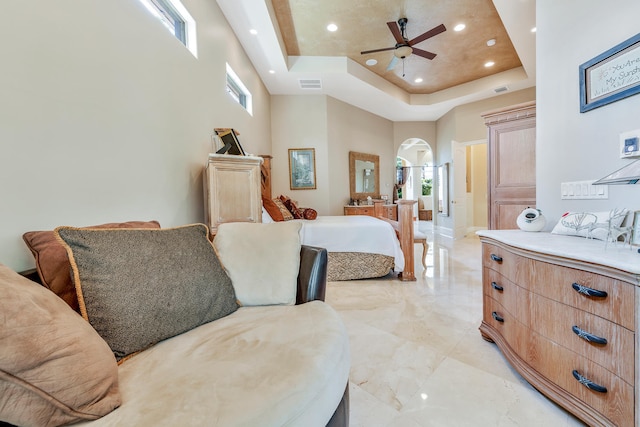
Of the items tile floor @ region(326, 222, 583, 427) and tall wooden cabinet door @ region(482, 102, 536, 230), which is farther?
tall wooden cabinet door @ region(482, 102, 536, 230)

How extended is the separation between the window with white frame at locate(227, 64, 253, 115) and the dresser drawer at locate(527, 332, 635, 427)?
366 centimetres

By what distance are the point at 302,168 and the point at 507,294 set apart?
4.42 metres

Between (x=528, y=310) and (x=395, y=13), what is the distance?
3.72m

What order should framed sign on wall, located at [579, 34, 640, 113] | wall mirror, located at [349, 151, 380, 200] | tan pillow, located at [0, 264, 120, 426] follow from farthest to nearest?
1. wall mirror, located at [349, 151, 380, 200]
2. framed sign on wall, located at [579, 34, 640, 113]
3. tan pillow, located at [0, 264, 120, 426]

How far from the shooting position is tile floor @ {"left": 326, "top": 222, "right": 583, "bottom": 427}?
121 cm

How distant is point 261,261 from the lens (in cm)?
139

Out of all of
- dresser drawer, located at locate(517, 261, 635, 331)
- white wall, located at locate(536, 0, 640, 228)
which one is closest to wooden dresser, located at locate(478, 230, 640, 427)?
dresser drawer, located at locate(517, 261, 635, 331)

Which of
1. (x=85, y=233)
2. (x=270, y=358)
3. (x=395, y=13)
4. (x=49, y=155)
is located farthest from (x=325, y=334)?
(x=395, y=13)

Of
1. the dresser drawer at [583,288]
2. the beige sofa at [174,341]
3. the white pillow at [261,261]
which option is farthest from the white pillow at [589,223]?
the white pillow at [261,261]

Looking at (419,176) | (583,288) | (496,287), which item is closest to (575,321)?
(583,288)

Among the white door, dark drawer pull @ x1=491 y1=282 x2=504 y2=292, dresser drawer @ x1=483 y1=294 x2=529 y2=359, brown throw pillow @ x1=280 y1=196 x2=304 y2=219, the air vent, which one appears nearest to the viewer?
dresser drawer @ x1=483 y1=294 x2=529 y2=359

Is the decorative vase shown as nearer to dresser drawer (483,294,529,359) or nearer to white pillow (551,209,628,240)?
white pillow (551,209,628,240)

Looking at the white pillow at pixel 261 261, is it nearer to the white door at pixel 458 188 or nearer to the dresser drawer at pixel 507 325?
the dresser drawer at pixel 507 325

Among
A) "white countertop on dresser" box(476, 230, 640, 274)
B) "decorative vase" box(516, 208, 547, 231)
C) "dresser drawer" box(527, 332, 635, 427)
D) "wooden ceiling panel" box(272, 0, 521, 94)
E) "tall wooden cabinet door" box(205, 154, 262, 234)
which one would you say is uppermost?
"wooden ceiling panel" box(272, 0, 521, 94)
